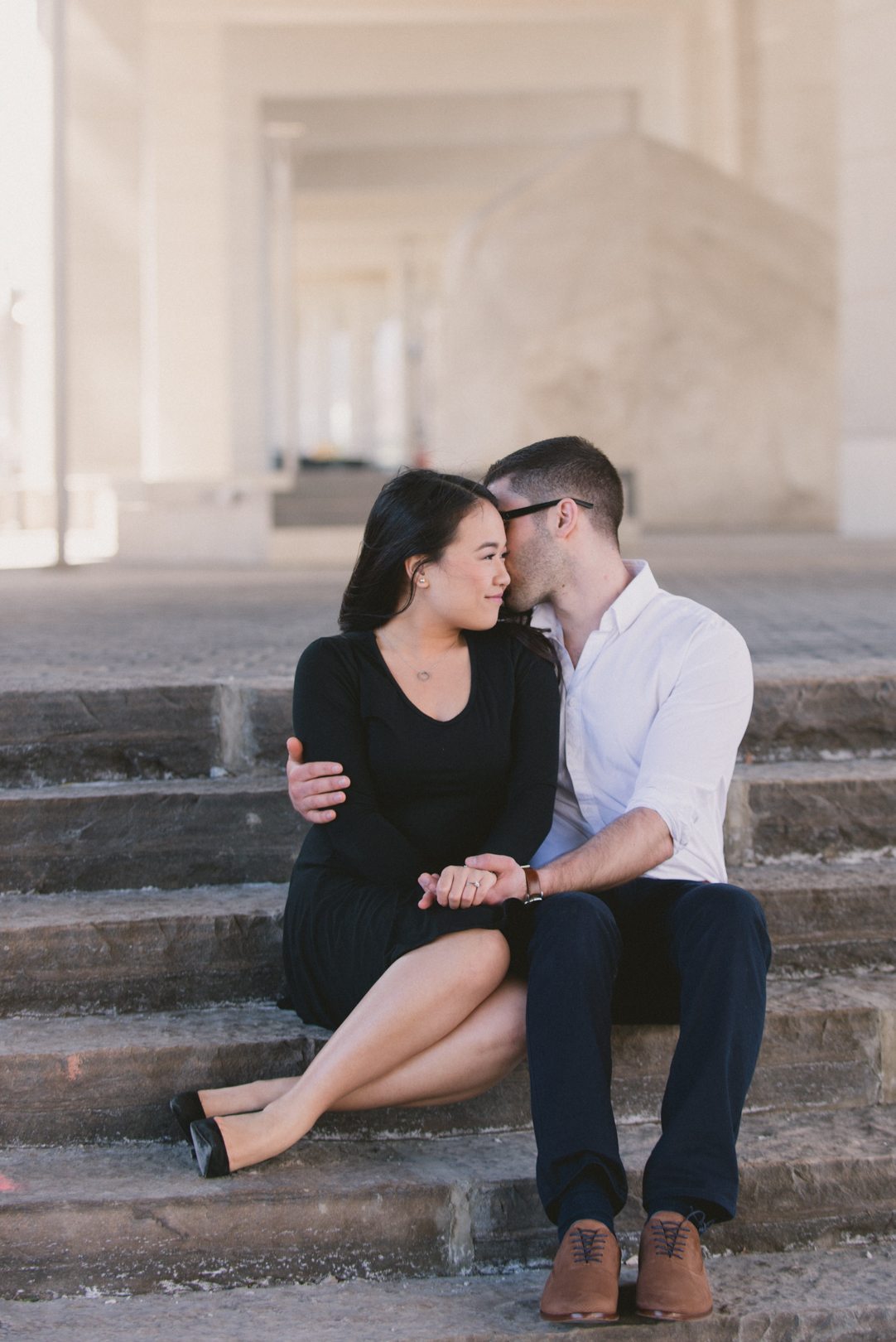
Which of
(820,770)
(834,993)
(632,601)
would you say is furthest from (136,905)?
(820,770)

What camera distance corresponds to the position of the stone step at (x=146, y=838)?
294 centimetres

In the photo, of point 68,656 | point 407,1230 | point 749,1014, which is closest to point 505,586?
point 749,1014

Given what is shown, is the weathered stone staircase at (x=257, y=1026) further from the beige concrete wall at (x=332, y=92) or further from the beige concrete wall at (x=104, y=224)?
the beige concrete wall at (x=332, y=92)

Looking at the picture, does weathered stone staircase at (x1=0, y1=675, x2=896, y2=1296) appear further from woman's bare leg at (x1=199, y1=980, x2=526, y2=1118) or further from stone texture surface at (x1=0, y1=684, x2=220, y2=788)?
woman's bare leg at (x1=199, y1=980, x2=526, y2=1118)

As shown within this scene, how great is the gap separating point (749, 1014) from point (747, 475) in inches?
490

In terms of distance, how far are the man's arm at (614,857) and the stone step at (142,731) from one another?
1.06 m

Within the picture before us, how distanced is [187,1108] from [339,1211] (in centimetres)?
31

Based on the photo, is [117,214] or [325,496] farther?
[325,496]

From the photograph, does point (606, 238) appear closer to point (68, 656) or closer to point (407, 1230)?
point (68, 656)

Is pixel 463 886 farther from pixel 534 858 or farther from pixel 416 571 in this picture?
pixel 416 571

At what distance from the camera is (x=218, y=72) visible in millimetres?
18562

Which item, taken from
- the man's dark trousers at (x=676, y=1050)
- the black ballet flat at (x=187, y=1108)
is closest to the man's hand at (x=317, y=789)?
the man's dark trousers at (x=676, y=1050)

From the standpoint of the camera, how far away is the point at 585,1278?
1.95 metres

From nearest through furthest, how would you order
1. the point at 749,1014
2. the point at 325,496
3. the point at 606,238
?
1. the point at 749,1014
2. the point at 606,238
3. the point at 325,496
